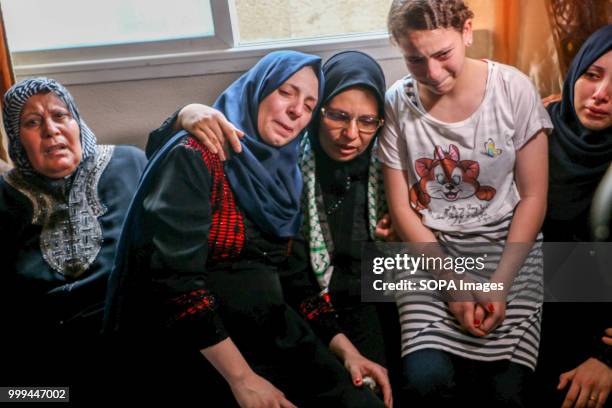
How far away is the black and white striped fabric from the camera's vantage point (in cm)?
118

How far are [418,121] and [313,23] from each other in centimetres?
37

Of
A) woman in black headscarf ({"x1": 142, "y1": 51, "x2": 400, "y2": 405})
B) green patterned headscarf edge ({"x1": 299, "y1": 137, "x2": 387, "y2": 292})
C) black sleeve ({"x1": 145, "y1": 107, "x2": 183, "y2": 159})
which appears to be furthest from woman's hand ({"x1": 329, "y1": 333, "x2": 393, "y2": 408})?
black sleeve ({"x1": 145, "y1": 107, "x2": 183, "y2": 159})

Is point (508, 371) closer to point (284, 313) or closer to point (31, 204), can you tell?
point (284, 313)

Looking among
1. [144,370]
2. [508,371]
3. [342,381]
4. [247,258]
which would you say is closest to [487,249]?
[508,371]

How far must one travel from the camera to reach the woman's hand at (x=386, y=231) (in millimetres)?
1275

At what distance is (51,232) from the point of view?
127cm

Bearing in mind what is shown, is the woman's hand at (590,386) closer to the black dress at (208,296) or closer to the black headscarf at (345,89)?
the black dress at (208,296)

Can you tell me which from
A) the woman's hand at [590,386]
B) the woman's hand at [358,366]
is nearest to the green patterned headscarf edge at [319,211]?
the woman's hand at [358,366]

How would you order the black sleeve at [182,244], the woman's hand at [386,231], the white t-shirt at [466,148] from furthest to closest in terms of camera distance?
the woman's hand at [386,231] → the white t-shirt at [466,148] → the black sleeve at [182,244]

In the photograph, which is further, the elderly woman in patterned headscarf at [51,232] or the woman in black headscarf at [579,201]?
the elderly woman in patterned headscarf at [51,232]

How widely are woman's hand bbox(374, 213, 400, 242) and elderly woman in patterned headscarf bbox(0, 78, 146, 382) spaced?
0.59 m

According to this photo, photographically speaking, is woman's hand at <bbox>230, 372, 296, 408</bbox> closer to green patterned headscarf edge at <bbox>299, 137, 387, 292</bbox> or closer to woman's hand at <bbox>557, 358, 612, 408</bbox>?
green patterned headscarf edge at <bbox>299, 137, 387, 292</bbox>

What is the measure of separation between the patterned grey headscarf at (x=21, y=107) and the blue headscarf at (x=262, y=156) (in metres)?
0.36

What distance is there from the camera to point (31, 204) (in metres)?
1.28
